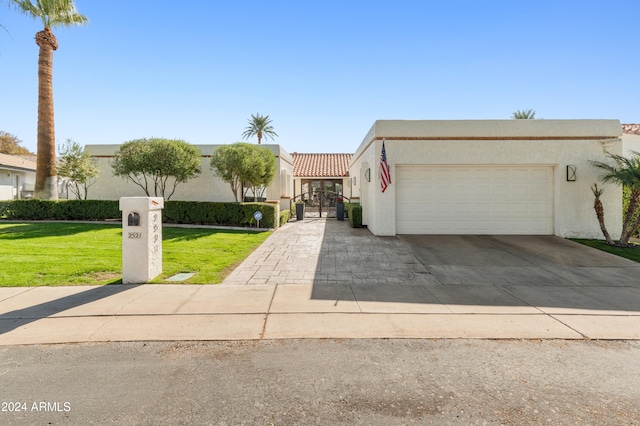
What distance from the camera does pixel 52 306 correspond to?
17.1ft

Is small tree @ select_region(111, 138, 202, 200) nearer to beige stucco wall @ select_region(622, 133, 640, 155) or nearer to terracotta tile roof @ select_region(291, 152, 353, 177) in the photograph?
terracotta tile roof @ select_region(291, 152, 353, 177)

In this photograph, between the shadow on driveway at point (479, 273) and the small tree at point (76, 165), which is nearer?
Result: the shadow on driveway at point (479, 273)

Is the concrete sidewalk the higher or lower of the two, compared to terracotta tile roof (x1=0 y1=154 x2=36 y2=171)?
lower

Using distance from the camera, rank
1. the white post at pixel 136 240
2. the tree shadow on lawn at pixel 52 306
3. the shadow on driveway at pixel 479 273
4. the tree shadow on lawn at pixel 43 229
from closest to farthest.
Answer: the tree shadow on lawn at pixel 52 306 → the shadow on driveway at pixel 479 273 → the white post at pixel 136 240 → the tree shadow on lawn at pixel 43 229

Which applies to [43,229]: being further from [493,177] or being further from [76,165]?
[493,177]

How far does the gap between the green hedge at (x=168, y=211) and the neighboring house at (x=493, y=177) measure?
18.6 ft

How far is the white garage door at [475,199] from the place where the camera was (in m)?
12.2

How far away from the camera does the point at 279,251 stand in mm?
9922

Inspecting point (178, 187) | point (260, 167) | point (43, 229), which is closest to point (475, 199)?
point (260, 167)

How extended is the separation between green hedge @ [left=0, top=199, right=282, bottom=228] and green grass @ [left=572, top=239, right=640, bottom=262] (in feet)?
38.7

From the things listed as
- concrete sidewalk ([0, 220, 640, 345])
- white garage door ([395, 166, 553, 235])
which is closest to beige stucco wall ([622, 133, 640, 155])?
white garage door ([395, 166, 553, 235])

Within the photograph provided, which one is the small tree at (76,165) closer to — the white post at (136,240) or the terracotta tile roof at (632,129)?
the white post at (136,240)

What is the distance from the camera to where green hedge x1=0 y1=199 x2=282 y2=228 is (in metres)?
14.8

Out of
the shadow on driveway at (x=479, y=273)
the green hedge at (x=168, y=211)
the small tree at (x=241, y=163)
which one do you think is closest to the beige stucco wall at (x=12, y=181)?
the green hedge at (x=168, y=211)
